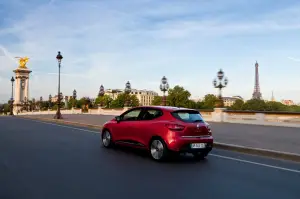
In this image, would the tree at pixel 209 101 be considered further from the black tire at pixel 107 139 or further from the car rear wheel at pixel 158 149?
the car rear wheel at pixel 158 149

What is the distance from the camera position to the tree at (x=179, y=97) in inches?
4528

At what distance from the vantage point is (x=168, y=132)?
30.6ft

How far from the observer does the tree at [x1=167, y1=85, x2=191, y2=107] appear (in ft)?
377

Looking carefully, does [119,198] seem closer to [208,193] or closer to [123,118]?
[208,193]

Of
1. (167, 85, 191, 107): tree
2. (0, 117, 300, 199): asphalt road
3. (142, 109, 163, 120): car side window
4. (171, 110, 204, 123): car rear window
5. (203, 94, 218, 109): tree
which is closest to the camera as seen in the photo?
(0, 117, 300, 199): asphalt road

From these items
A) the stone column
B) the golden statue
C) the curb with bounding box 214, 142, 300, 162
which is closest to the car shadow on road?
the curb with bounding box 214, 142, 300, 162

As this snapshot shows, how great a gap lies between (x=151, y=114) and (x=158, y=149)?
119 centimetres

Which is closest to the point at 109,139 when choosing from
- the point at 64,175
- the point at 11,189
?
the point at 64,175

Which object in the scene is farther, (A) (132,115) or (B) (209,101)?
(B) (209,101)

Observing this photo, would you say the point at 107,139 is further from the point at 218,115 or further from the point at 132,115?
the point at 218,115

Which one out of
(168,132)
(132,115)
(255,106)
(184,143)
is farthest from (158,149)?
(255,106)

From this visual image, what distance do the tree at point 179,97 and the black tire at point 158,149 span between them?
103233 mm

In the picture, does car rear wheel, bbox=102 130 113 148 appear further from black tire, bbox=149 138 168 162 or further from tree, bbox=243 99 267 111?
tree, bbox=243 99 267 111

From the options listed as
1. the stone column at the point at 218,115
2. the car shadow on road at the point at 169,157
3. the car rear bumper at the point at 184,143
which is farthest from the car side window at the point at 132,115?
the stone column at the point at 218,115
